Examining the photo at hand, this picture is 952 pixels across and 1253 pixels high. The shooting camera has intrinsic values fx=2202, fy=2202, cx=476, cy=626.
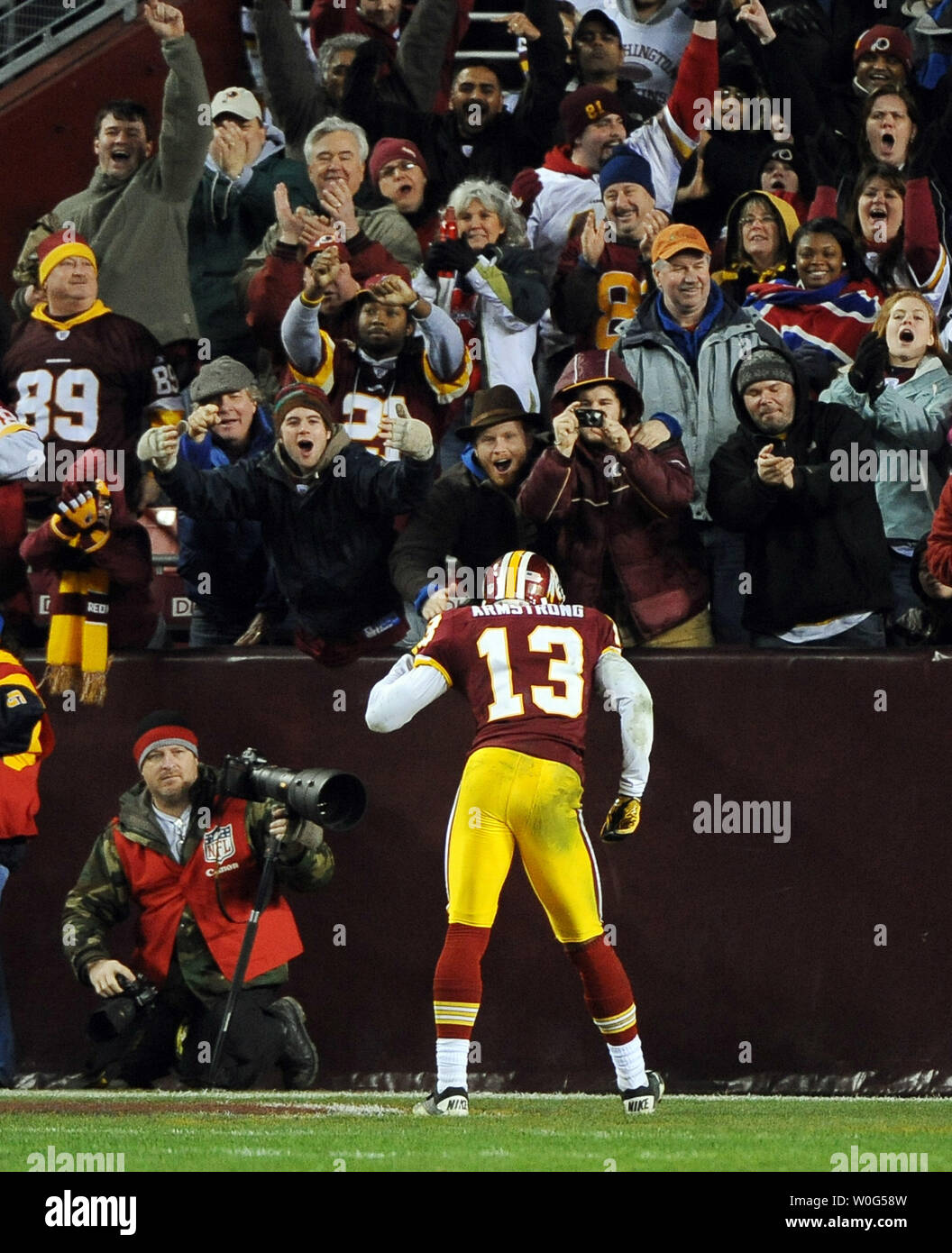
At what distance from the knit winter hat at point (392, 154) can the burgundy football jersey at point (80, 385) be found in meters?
1.74

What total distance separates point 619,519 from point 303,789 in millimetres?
1860

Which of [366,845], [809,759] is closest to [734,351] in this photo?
[809,759]

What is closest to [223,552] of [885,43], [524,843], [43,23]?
[524,843]

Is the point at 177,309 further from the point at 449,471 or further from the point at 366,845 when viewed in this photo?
the point at 366,845

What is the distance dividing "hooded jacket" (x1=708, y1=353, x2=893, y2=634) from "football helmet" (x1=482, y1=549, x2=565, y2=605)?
107 cm

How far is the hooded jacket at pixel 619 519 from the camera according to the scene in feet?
30.0

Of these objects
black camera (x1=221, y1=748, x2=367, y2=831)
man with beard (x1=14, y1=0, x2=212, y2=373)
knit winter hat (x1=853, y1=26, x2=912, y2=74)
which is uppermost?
knit winter hat (x1=853, y1=26, x2=912, y2=74)

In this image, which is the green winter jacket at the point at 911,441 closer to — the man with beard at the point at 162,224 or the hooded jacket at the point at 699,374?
the hooded jacket at the point at 699,374

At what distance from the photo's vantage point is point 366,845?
958 cm

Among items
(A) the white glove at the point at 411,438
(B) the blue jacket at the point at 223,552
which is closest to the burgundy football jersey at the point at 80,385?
(B) the blue jacket at the point at 223,552

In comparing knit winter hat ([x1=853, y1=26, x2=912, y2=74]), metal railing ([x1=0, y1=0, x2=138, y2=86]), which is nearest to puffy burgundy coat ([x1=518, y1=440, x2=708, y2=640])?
knit winter hat ([x1=853, y1=26, x2=912, y2=74])

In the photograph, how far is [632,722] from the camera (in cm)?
825

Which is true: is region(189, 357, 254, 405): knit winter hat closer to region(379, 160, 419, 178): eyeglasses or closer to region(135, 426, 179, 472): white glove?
region(135, 426, 179, 472): white glove

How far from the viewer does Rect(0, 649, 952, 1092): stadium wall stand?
9297mm
